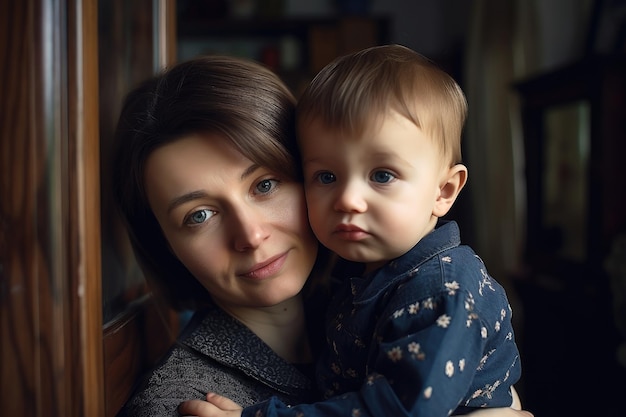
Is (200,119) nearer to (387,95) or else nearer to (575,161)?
(387,95)

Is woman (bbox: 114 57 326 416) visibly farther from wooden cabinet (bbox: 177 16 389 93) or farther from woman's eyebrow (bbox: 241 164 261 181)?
wooden cabinet (bbox: 177 16 389 93)

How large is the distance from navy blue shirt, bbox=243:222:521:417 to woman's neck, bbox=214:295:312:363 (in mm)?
178

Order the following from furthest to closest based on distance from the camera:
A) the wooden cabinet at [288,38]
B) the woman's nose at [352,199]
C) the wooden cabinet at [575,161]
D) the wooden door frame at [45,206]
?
the wooden cabinet at [288,38] → the wooden cabinet at [575,161] → the woman's nose at [352,199] → the wooden door frame at [45,206]

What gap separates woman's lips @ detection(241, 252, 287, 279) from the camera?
109cm

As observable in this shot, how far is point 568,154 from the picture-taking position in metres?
2.58

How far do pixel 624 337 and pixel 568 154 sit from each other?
831mm

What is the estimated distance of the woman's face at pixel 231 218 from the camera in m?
1.07

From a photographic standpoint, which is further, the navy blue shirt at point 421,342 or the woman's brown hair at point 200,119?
the woman's brown hair at point 200,119

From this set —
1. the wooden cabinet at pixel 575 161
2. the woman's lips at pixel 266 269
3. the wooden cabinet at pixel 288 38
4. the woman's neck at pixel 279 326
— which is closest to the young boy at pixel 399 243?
the woman's lips at pixel 266 269

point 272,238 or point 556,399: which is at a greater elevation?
point 272,238

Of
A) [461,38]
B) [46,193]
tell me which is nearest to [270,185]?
[46,193]

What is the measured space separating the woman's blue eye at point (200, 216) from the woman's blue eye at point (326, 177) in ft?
0.69

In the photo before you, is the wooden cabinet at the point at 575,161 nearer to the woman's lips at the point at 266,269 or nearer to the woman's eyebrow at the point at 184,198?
the woman's lips at the point at 266,269

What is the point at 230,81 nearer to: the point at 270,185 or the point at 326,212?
the point at 270,185
